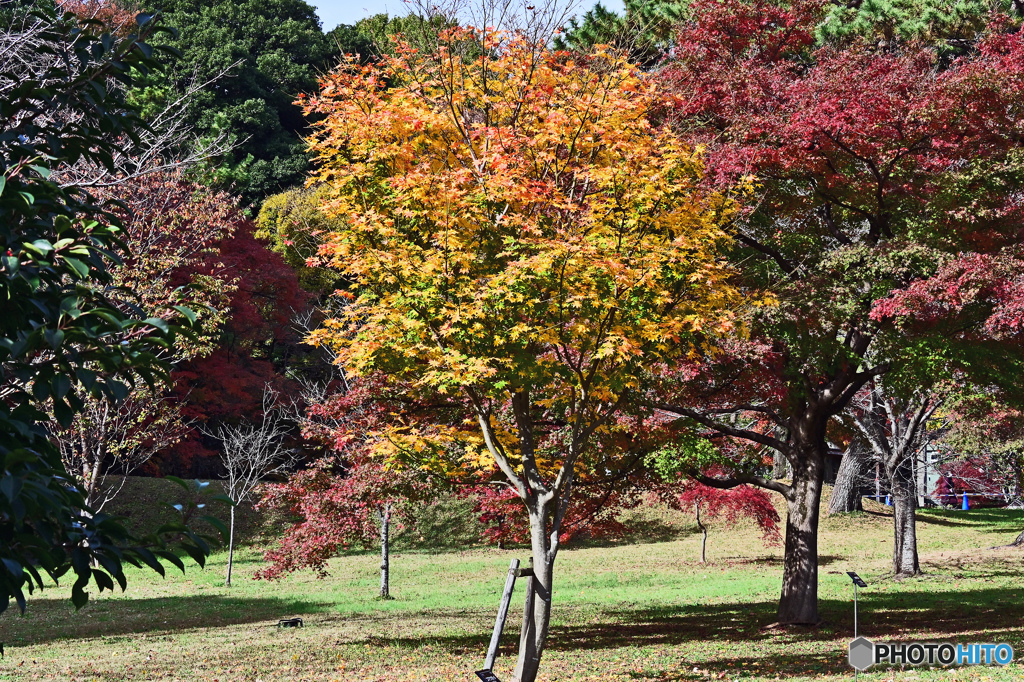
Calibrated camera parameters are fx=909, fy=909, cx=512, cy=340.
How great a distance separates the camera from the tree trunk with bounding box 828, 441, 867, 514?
34219mm

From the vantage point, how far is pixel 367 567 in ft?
90.4

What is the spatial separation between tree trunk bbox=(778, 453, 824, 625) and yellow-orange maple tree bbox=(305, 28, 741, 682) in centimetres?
503

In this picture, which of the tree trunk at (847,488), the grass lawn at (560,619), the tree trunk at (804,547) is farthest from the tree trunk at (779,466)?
the tree trunk at (804,547)

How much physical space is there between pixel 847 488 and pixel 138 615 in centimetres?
2617

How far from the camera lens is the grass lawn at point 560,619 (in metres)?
12.0

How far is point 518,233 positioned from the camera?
10.2 m

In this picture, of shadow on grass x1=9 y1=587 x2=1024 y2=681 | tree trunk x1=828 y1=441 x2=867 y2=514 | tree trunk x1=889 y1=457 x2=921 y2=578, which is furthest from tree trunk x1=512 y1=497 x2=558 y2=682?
tree trunk x1=828 y1=441 x2=867 y2=514

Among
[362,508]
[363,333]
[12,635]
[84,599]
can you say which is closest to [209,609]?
[12,635]

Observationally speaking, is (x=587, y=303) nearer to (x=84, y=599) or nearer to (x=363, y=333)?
(x=363, y=333)

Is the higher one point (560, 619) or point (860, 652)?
point (860, 652)

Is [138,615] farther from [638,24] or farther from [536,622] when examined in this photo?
[638,24]

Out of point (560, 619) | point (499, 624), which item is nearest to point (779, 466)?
point (560, 619)

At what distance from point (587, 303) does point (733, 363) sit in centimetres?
516

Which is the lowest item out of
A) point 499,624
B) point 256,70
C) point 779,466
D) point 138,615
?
point 138,615
